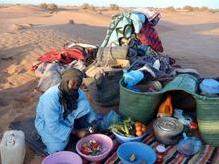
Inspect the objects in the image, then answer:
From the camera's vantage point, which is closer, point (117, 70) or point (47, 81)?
→ point (117, 70)

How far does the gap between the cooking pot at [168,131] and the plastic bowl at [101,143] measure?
0.64 metres

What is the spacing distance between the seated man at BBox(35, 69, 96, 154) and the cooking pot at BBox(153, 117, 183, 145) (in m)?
0.95

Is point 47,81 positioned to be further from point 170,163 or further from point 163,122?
point 170,163

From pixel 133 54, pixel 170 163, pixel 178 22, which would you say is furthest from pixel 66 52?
pixel 178 22

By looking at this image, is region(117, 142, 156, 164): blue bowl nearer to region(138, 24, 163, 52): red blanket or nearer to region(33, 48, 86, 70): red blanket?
region(33, 48, 86, 70): red blanket

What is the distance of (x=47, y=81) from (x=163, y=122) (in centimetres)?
234

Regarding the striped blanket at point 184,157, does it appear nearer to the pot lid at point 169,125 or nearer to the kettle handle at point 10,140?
the pot lid at point 169,125

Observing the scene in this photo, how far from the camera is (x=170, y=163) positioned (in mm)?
4082

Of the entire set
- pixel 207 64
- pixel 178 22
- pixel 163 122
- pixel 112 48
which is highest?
pixel 112 48

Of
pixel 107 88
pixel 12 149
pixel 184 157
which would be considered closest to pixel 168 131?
pixel 184 157

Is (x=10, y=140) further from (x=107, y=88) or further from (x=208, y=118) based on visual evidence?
(x=208, y=118)

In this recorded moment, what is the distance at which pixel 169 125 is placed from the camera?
442 centimetres

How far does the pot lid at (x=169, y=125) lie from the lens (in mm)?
4325

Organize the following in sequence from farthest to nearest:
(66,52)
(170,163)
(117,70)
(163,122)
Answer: (66,52) → (117,70) → (163,122) → (170,163)
